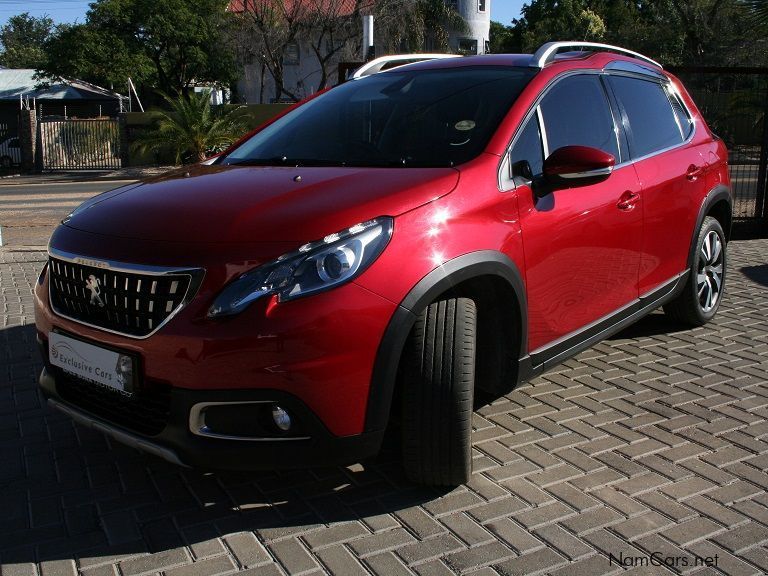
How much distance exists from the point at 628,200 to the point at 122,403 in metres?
2.73

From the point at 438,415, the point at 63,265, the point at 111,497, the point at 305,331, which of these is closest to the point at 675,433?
the point at 438,415

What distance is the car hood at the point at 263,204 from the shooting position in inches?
112

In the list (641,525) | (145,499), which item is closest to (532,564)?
(641,525)

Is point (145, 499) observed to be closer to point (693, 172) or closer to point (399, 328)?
point (399, 328)

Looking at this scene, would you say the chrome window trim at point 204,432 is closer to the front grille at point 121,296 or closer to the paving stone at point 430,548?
the front grille at point 121,296

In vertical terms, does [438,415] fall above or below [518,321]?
below

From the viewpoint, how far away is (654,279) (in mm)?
4645

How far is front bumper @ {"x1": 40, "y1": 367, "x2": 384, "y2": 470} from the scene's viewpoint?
8.94ft

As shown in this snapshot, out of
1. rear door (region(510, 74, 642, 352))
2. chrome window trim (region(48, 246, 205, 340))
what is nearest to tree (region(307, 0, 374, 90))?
rear door (region(510, 74, 642, 352))

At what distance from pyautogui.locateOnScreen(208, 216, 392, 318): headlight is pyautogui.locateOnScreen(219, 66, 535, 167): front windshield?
800 millimetres

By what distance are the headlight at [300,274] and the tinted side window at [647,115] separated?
7.59 ft

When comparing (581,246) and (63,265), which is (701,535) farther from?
(63,265)

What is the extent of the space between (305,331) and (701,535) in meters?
1.67

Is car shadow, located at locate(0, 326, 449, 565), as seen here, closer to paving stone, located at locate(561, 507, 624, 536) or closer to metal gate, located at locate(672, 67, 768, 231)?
paving stone, located at locate(561, 507, 624, 536)
